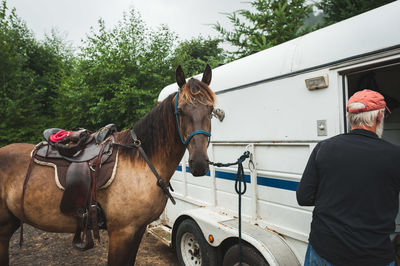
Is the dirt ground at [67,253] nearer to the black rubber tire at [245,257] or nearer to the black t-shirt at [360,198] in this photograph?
the black rubber tire at [245,257]

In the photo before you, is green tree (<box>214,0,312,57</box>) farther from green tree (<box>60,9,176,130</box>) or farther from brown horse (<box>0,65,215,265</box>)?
brown horse (<box>0,65,215,265</box>)

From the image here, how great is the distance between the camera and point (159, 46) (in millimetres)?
8953

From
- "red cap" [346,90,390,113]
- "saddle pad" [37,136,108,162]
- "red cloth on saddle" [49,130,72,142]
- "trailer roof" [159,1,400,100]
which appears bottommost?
"saddle pad" [37,136,108,162]

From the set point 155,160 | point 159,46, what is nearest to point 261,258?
point 155,160

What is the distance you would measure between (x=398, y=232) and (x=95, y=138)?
3.21 metres

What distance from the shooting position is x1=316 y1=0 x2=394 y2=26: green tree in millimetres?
5125

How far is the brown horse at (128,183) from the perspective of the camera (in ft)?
7.22

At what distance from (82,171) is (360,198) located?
2.22 meters

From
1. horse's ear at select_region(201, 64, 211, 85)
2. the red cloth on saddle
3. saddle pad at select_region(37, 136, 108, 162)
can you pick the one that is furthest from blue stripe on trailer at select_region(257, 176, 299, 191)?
the red cloth on saddle

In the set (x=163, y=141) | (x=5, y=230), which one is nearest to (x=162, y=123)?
(x=163, y=141)

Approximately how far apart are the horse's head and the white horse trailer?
30.1 inches

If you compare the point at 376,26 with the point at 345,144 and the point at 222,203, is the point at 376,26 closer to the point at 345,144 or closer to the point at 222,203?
the point at 345,144

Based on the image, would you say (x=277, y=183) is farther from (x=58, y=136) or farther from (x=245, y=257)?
(x=58, y=136)

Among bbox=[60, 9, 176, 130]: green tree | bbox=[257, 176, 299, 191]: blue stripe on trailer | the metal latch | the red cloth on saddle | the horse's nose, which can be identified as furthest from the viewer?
bbox=[60, 9, 176, 130]: green tree
